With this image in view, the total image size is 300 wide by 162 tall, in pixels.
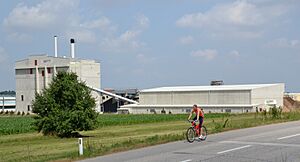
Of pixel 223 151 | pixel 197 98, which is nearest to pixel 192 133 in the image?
pixel 223 151

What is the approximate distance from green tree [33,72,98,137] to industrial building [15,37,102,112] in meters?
71.6

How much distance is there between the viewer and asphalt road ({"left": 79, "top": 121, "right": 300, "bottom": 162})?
15.1 meters

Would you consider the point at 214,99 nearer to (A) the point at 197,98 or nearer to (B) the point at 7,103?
(A) the point at 197,98

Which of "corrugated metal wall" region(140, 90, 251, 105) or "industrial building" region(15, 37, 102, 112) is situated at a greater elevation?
"industrial building" region(15, 37, 102, 112)

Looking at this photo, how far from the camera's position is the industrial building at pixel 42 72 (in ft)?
357

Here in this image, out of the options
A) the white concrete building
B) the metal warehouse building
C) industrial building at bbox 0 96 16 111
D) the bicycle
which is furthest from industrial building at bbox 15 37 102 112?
the bicycle

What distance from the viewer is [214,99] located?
93.6 m

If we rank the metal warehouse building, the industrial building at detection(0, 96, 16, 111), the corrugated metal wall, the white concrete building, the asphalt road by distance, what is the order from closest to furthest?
the asphalt road
the metal warehouse building
the corrugated metal wall
the white concrete building
the industrial building at detection(0, 96, 16, 111)

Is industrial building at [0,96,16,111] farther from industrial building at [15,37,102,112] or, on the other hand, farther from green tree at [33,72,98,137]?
green tree at [33,72,98,137]

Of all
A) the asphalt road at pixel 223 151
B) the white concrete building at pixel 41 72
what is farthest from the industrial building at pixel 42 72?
the asphalt road at pixel 223 151

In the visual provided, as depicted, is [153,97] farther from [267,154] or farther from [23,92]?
[267,154]

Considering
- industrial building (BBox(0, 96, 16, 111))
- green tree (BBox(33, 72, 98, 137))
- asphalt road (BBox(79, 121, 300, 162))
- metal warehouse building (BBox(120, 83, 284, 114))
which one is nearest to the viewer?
asphalt road (BBox(79, 121, 300, 162))

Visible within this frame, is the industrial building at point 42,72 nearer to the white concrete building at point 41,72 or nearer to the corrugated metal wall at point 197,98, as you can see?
the white concrete building at point 41,72

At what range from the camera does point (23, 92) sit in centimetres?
11450
